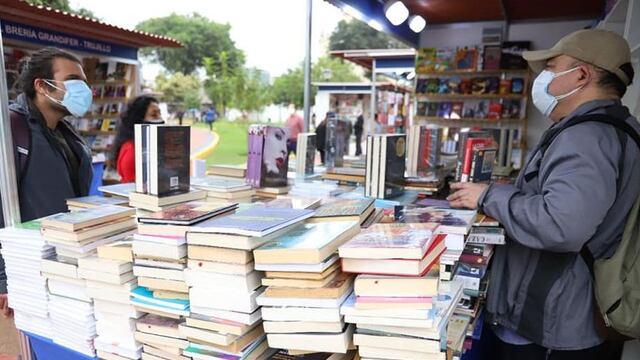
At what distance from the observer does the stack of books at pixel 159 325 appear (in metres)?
1.22

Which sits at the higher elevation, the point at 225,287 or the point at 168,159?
the point at 168,159

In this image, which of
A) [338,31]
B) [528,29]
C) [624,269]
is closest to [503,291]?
[624,269]

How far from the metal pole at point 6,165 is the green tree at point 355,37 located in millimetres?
43144

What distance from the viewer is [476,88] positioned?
5473 millimetres

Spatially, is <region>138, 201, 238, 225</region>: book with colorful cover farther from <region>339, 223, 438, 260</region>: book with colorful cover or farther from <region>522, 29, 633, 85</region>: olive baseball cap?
<region>522, 29, 633, 85</region>: olive baseball cap

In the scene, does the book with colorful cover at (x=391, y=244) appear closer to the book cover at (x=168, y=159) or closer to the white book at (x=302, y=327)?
the white book at (x=302, y=327)

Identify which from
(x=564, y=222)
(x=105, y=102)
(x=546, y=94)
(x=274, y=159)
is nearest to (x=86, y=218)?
(x=274, y=159)

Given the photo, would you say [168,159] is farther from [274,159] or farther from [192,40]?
[192,40]

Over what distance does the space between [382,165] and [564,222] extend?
935mm

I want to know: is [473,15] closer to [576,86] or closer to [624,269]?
[576,86]

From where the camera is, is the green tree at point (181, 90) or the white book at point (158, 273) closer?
the white book at point (158, 273)

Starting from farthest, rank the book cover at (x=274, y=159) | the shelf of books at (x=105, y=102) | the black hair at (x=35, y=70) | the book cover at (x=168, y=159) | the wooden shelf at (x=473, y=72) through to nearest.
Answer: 1. the shelf of books at (x=105, y=102)
2. the wooden shelf at (x=473, y=72)
3. the book cover at (x=274, y=159)
4. the black hair at (x=35, y=70)
5. the book cover at (x=168, y=159)

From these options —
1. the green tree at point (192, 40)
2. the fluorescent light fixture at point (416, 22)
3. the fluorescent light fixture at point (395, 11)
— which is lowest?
the fluorescent light fixture at point (395, 11)

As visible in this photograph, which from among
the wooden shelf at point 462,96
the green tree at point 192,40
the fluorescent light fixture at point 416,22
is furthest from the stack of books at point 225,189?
the green tree at point 192,40
